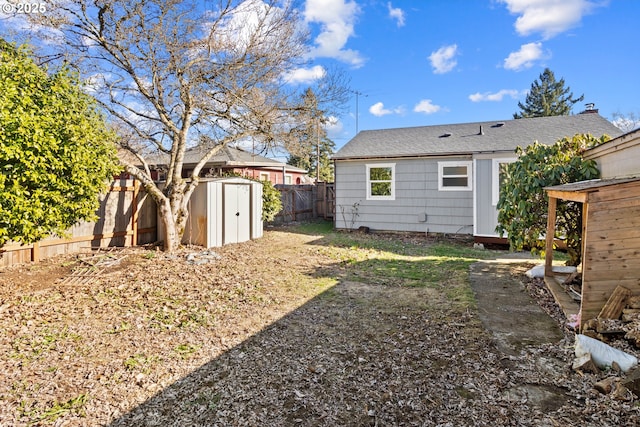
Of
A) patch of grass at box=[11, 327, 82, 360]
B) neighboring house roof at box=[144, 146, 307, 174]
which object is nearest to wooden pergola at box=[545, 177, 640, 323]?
patch of grass at box=[11, 327, 82, 360]

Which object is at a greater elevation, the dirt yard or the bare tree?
the bare tree

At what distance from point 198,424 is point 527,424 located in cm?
221

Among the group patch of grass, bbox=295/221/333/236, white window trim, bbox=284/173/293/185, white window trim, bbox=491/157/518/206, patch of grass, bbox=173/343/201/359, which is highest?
white window trim, bbox=284/173/293/185

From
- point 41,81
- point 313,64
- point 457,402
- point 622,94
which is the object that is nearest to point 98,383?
point 457,402

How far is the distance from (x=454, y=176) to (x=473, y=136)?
1.79 metres

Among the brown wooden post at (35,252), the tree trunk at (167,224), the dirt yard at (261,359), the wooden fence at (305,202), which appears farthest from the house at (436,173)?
the brown wooden post at (35,252)

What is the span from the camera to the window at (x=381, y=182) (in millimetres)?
12009

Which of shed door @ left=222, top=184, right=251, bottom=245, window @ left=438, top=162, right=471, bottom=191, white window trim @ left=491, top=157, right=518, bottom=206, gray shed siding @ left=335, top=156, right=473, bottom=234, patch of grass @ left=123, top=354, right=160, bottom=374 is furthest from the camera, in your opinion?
gray shed siding @ left=335, top=156, right=473, bottom=234

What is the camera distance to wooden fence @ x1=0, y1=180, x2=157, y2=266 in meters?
6.65

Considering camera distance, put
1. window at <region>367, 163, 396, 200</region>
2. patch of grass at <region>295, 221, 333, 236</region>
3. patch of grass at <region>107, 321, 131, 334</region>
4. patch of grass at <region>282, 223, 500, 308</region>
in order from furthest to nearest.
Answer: patch of grass at <region>295, 221, 333, 236</region> → window at <region>367, 163, 396, 200</region> → patch of grass at <region>282, 223, 500, 308</region> → patch of grass at <region>107, 321, 131, 334</region>

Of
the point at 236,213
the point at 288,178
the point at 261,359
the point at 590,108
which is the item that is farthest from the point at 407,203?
the point at 288,178

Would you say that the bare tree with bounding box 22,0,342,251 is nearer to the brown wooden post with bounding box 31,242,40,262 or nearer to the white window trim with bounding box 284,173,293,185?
the brown wooden post with bounding box 31,242,40,262

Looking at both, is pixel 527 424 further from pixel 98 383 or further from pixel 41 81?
pixel 41 81

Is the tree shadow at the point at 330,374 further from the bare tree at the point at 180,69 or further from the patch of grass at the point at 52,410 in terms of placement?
the bare tree at the point at 180,69
